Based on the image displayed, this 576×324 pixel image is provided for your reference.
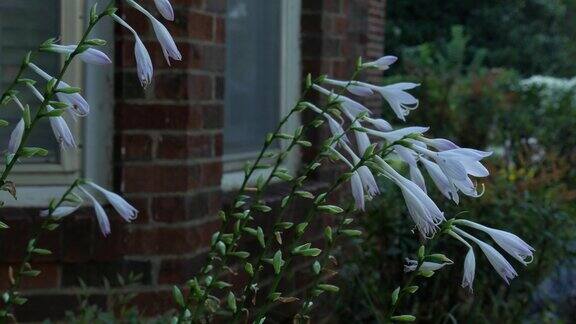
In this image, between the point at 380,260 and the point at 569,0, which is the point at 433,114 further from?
the point at 569,0

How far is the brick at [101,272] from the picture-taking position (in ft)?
12.2

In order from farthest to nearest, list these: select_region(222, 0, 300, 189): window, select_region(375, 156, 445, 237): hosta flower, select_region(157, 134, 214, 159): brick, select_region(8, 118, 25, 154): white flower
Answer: select_region(222, 0, 300, 189): window, select_region(157, 134, 214, 159): brick, select_region(8, 118, 25, 154): white flower, select_region(375, 156, 445, 237): hosta flower

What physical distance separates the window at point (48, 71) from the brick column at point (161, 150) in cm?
11

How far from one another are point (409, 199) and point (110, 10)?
24.9 inches

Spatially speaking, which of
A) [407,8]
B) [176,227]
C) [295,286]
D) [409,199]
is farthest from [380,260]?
[407,8]

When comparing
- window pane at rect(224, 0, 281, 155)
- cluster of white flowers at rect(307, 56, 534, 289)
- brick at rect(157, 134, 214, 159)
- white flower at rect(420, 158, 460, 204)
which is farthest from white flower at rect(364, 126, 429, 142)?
window pane at rect(224, 0, 281, 155)

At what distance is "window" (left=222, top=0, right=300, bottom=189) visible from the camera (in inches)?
177

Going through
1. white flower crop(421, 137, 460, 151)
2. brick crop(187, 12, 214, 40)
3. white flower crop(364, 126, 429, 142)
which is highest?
brick crop(187, 12, 214, 40)

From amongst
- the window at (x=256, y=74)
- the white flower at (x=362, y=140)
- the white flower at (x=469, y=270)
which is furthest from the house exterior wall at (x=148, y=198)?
the white flower at (x=469, y=270)

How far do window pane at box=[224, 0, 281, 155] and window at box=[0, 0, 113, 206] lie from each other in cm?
84

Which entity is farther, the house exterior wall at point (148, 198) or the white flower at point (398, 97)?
the house exterior wall at point (148, 198)


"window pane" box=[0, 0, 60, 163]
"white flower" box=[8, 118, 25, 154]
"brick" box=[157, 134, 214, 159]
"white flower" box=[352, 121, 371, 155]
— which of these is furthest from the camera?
"brick" box=[157, 134, 214, 159]

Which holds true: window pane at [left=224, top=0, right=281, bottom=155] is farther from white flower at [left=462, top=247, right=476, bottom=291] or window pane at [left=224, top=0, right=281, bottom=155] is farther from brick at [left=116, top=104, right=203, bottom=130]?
white flower at [left=462, top=247, right=476, bottom=291]

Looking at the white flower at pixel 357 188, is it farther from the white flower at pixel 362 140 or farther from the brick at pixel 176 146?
the brick at pixel 176 146
